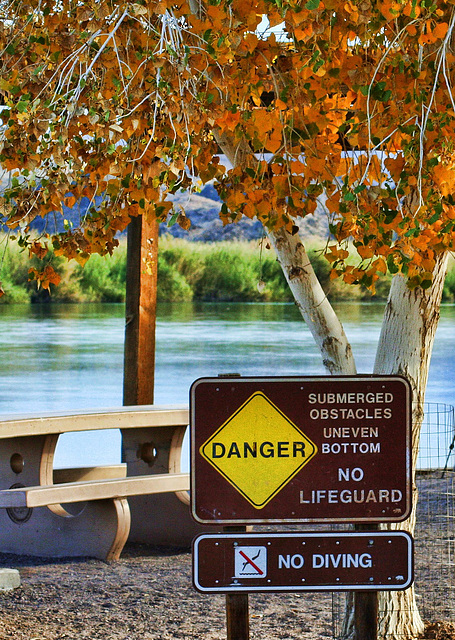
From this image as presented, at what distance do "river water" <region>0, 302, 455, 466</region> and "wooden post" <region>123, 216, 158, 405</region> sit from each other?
224cm

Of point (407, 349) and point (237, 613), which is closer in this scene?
point (237, 613)

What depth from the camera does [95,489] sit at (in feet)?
13.9

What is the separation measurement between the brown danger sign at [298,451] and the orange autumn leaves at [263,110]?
1.21 ft

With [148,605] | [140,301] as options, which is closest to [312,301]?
[148,605]

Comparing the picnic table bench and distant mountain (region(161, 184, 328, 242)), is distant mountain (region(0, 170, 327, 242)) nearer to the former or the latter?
distant mountain (region(161, 184, 328, 242))

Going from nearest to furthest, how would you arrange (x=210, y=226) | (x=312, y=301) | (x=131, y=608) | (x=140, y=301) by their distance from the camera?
(x=312, y=301) → (x=131, y=608) → (x=140, y=301) → (x=210, y=226)

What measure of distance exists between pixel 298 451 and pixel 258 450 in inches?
3.9

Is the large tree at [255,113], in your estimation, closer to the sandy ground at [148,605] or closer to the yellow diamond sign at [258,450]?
the yellow diamond sign at [258,450]

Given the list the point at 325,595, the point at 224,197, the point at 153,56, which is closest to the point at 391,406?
the point at 224,197

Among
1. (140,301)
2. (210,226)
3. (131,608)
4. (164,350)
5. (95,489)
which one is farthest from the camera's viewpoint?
(210,226)

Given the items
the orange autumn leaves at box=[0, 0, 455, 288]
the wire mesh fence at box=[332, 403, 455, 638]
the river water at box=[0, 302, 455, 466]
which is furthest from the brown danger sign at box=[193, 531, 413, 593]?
the river water at box=[0, 302, 455, 466]

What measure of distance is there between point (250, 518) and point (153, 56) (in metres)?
1.15

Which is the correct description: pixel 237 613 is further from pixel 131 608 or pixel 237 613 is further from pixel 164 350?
pixel 164 350

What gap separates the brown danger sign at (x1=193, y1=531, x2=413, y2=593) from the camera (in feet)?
7.09
